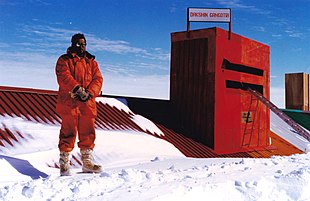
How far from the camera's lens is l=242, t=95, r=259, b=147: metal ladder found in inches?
478

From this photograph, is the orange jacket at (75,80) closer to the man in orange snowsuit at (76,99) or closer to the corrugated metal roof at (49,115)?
the man in orange snowsuit at (76,99)

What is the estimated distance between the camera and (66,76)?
17.0 feet

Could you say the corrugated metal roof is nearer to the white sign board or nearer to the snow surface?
the snow surface

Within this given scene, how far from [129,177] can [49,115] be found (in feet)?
13.0

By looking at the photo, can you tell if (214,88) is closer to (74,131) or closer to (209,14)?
(209,14)

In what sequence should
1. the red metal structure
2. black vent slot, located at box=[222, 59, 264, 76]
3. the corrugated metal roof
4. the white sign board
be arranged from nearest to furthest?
the corrugated metal roof
the red metal structure
black vent slot, located at box=[222, 59, 264, 76]
the white sign board

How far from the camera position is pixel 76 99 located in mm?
5238

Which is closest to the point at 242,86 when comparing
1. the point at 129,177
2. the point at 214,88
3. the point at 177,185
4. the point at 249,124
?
the point at 249,124

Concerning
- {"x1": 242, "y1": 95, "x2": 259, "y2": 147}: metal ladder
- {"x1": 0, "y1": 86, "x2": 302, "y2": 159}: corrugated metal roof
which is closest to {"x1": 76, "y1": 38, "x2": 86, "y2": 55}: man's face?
{"x1": 0, "y1": 86, "x2": 302, "y2": 159}: corrugated metal roof

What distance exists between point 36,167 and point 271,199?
3.70 meters

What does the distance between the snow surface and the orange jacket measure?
38.4 inches

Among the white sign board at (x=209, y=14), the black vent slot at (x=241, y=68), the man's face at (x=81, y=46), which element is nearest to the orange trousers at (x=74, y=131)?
the man's face at (x=81, y=46)

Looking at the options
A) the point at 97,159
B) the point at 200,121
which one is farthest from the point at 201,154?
the point at 97,159

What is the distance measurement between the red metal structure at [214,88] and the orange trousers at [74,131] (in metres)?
5.69
